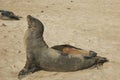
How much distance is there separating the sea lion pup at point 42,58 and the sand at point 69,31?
131 mm

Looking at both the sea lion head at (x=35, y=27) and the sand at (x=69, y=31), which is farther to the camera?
the sea lion head at (x=35, y=27)

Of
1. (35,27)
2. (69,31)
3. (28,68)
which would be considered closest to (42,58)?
(28,68)

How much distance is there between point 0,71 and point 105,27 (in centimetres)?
447

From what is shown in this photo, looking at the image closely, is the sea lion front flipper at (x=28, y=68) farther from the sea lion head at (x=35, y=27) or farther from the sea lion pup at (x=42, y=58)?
the sea lion head at (x=35, y=27)

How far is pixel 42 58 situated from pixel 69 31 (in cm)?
331

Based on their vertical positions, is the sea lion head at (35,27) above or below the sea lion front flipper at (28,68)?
above

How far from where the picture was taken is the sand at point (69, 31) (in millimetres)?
7043

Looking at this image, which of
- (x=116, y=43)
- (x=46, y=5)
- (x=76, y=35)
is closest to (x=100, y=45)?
(x=116, y=43)

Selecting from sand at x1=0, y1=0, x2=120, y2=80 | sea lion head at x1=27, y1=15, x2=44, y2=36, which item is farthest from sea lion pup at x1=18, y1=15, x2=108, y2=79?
sand at x1=0, y1=0, x2=120, y2=80

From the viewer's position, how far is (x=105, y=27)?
34.5ft

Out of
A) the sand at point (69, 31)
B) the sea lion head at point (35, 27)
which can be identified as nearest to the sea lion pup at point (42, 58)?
the sea lion head at point (35, 27)

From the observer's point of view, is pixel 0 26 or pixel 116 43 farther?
pixel 0 26

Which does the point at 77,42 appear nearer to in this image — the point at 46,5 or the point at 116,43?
the point at 116,43

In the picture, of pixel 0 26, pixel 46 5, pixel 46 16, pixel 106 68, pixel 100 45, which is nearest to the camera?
pixel 106 68
